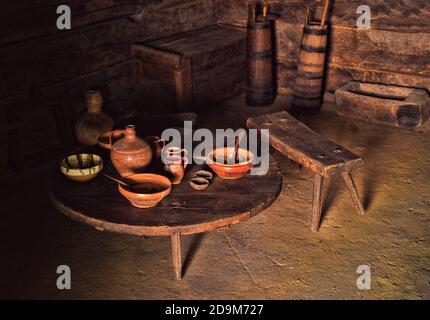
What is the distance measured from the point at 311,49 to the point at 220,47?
1080 mm

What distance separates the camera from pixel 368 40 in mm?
6031

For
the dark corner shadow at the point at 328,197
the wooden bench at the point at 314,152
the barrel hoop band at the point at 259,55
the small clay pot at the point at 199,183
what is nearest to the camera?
the small clay pot at the point at 199,183

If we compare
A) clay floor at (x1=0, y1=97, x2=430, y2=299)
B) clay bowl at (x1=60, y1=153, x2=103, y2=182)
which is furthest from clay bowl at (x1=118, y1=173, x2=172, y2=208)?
clay floor at (x1=0, y1=97, x2=430, y2=299)

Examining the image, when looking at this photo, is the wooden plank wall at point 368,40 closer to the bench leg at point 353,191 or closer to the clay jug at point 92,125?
the bench leg at point 353,191

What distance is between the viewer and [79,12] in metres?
5.04

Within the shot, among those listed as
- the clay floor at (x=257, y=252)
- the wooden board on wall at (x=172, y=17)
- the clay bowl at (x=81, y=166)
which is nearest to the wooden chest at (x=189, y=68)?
the wooden board on wall at (x=172, y=17)

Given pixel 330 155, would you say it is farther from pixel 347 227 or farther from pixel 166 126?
pixel 166 126

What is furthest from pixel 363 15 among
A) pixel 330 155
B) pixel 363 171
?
pixel 330 155

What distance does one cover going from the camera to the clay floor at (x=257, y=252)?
10.9 feet

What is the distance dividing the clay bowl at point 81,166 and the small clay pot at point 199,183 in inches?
24.4

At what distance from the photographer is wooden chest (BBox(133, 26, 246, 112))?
5.68 metres

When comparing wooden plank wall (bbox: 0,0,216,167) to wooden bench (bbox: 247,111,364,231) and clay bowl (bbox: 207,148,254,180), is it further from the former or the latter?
clay bowl (bbox: 207,148,254,180)

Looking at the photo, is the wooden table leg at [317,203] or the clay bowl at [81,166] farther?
the wooden table leg at [317,203]
